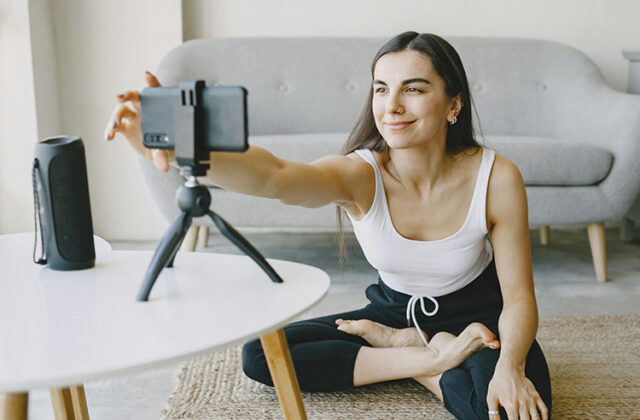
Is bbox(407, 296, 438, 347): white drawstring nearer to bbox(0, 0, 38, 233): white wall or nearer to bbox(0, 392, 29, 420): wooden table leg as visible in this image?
bbox(0, 392, 29, 420): wooden table leg

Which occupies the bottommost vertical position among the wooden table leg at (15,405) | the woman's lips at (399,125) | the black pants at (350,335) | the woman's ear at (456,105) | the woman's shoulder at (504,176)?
the black pants at (350,335)

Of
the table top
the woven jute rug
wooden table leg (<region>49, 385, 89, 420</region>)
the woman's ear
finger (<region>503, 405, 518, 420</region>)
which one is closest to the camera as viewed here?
the table top

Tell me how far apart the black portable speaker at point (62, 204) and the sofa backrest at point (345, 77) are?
5.97 ft

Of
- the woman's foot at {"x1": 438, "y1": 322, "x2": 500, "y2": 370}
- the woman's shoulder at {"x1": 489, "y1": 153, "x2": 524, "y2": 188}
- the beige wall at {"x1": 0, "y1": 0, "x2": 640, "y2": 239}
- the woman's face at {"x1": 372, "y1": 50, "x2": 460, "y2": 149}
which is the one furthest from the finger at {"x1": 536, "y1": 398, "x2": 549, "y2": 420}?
the beige wall at {"x1": 0, "y1": 0, "x2": 640, "y2": 239}

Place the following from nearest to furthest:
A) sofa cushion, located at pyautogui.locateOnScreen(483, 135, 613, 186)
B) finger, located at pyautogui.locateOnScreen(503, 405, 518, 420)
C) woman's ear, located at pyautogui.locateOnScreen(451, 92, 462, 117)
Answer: finger, located at pyautogui.locateOnScreen(503, 405, 518, 420) → woman's ear, located at pyautogui.locateOnScreen(451, 92, 462, 117) → sofa cushion, located at pyautogui.locateOnScreen(483, 135, 613, 186)

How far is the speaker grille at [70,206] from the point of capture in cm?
90

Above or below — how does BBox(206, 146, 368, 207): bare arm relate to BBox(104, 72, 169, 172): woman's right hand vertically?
below

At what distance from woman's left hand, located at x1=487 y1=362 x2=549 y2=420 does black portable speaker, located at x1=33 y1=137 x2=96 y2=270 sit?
0.69 metres

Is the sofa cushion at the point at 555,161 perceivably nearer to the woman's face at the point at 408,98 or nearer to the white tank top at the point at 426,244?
the white tank top at the point at 426,244

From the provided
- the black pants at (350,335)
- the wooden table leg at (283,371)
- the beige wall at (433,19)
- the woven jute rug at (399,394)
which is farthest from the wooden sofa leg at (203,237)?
the wooden table leg at (283,371)

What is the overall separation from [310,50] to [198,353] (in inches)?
90.2

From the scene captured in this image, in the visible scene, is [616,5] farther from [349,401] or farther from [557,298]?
[349,401]

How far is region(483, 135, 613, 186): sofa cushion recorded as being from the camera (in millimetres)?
2207

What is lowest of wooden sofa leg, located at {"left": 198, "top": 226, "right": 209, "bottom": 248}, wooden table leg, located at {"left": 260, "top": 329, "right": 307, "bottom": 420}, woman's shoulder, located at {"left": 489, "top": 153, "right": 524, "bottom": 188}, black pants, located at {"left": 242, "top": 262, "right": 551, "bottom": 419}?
wooden sofa leg, located at {"left": 198, "top": 226, "right": 209, "bottom": 248}
